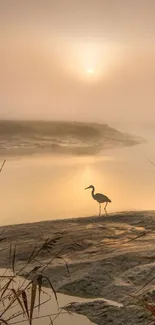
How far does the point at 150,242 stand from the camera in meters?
2.63

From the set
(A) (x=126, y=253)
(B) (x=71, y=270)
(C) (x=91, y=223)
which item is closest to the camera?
(B) (x=71, y=270)

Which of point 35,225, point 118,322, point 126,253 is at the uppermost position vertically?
point 35,225

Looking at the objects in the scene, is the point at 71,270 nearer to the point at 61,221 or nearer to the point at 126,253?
the point at 126,253

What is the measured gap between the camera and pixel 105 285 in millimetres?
2051

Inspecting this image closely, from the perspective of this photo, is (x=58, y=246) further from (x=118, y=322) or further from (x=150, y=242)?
(x=118, y=322)

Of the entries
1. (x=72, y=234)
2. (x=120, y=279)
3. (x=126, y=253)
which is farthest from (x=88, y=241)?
(x=120, y=279)

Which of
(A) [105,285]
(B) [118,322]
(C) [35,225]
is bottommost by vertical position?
(B) [118,322]

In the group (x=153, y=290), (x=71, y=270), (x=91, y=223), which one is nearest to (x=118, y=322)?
(x=153, y=290)

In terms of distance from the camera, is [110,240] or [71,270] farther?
[110,240]

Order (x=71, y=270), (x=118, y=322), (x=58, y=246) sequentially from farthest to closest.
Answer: (x=58, y=246)
(x=71, y=270)
(x=118, y=322)

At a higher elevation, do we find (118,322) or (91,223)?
(91,223)

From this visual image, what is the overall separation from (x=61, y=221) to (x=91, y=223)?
0.27 meters

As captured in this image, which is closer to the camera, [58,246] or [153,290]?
[153,290]

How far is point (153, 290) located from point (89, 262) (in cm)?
49
